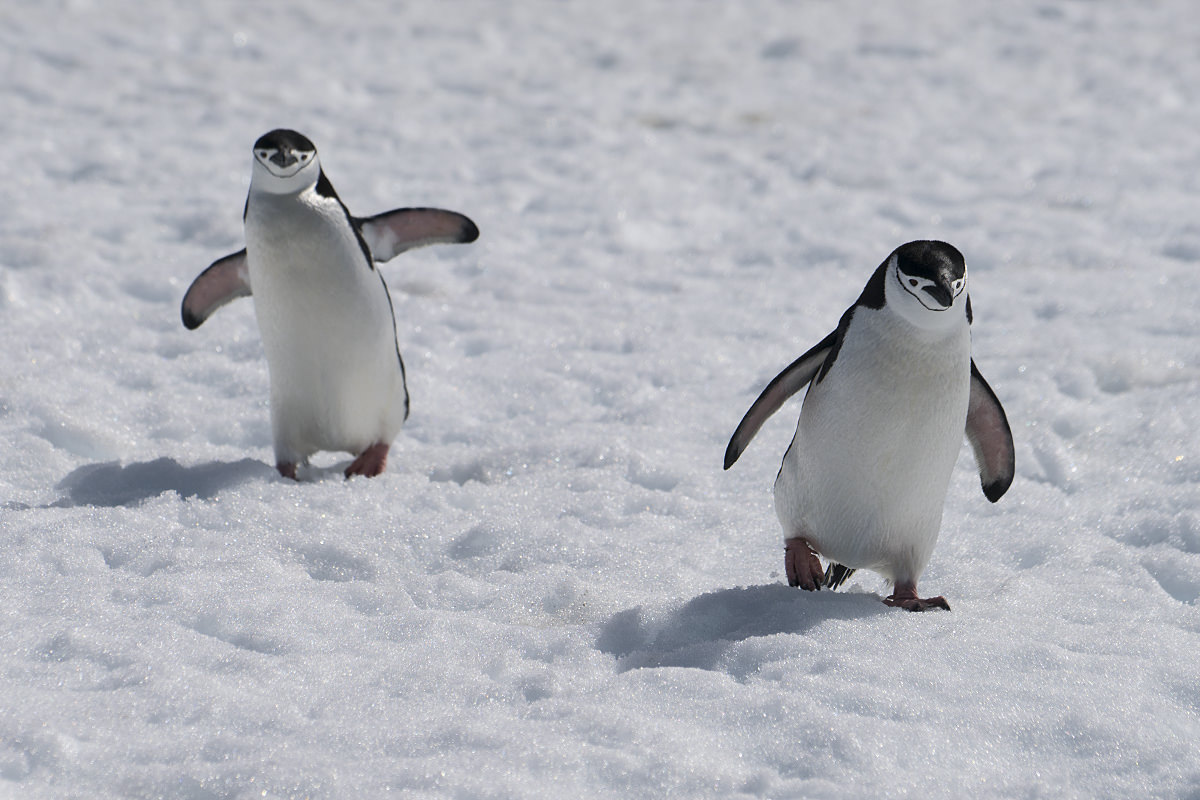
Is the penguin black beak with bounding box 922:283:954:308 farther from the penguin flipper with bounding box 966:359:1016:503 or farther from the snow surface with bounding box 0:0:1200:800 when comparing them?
the snow surface with bounding box 0:0:1200:800

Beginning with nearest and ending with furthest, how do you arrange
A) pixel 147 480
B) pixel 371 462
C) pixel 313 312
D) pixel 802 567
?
1. pixel 802 567
2. pixel 147 480
3. pixel 313 312
4. pixel 371 462

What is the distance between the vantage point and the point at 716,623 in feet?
8.91

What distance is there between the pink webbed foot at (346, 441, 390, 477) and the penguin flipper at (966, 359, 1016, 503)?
1684 millimetres

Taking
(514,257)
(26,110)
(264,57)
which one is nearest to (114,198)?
(26,110)

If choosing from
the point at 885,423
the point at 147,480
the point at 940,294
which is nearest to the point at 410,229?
the point at 147,480

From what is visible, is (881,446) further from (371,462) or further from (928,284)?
(371,462)

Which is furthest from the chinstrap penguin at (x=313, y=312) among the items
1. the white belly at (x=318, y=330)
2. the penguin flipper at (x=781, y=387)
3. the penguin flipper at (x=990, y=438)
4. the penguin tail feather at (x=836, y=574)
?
the penguin flipper at (x=990, y=438)

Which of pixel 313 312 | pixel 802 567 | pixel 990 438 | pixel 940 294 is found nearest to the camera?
pixel 940 294

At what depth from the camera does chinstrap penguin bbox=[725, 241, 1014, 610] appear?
108 inches

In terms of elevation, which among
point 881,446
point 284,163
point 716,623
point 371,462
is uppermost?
point 284,163

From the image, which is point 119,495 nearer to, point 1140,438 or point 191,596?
point 191,596

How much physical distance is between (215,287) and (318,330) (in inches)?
20.3

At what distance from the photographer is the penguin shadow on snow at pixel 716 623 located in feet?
8.43

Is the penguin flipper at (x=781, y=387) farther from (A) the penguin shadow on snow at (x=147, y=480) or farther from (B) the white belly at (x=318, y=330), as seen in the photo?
(A) the penguin shadow on snow at (x=147, y=480)
